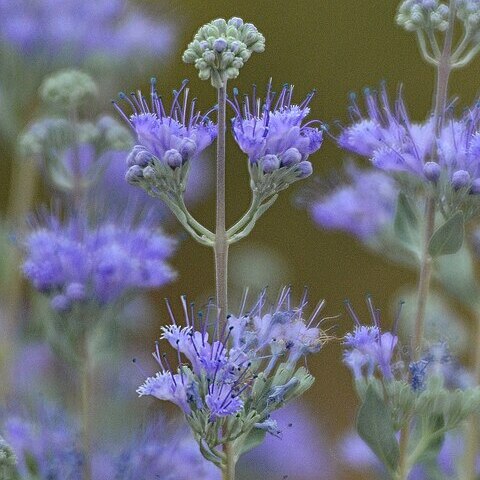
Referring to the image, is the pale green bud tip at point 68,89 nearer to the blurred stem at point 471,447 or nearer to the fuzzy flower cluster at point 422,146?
the fuzzy flower cluster at point 422,146

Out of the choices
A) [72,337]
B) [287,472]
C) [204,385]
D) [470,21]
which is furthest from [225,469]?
[287,472]

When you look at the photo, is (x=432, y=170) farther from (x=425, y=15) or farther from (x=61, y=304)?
(x=61, y=304)

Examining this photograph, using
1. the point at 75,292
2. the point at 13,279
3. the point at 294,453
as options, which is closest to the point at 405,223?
the point at 75,292

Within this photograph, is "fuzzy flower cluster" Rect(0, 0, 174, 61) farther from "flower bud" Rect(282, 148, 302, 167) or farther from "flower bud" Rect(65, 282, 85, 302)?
"flower bud" Rect(282, 148, 302, 167)

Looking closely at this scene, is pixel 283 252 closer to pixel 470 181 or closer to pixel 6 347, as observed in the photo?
pixel 6 347

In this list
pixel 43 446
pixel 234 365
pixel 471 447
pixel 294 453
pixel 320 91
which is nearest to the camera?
pixel 234 365

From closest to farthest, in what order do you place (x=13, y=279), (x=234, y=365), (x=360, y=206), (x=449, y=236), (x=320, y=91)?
(x=234, y=365), (x=449, y=236), (x=360, y=206), (x=13, y=279), (x=320, y=91)

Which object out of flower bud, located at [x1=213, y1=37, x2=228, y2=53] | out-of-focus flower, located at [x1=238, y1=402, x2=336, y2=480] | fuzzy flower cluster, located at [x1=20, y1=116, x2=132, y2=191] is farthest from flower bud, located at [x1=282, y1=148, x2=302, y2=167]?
out-of-focus flower, located at [x1=238, y1=402, x2=336, y2=480]
